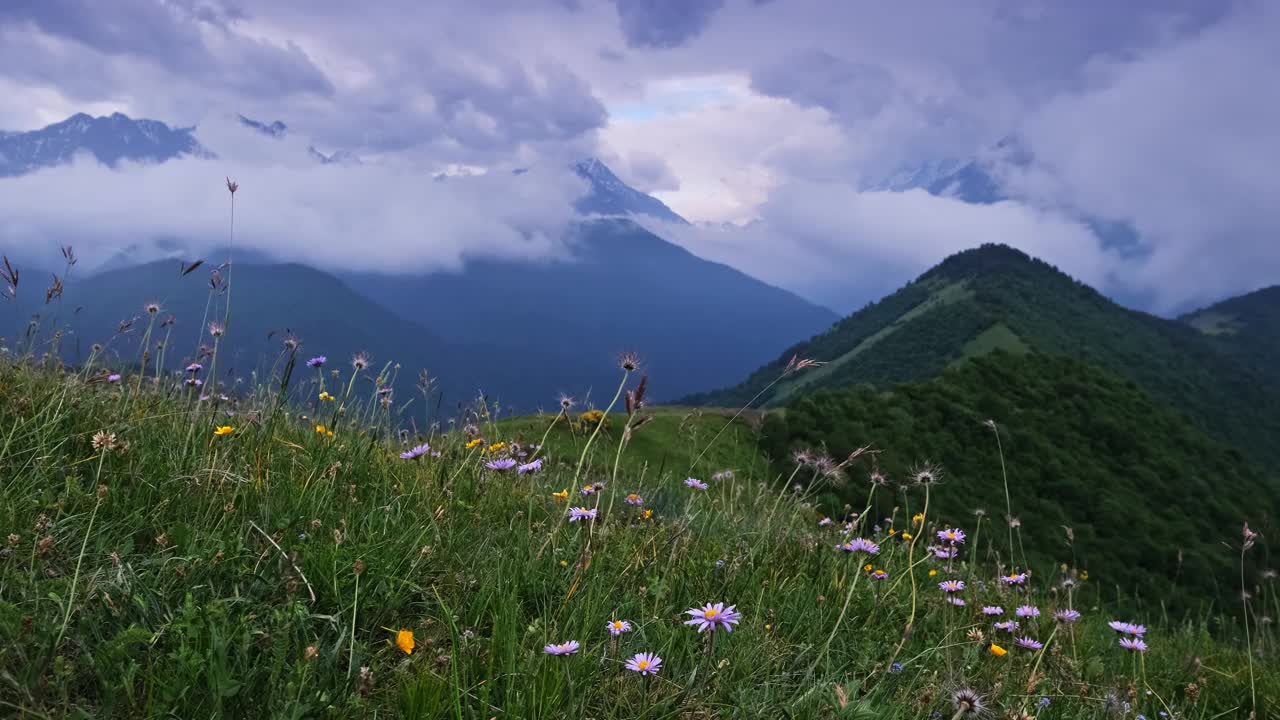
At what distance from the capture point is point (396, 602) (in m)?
2.67

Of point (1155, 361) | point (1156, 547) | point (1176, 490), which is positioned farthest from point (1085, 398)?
point (1155, 361)

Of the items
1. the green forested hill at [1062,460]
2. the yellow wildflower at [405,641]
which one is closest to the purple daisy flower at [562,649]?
the yellow wildflower at [405,641]

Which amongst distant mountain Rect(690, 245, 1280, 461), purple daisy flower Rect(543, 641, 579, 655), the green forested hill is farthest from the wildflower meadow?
distant mountain Rect(690, 245, 1280, 461)

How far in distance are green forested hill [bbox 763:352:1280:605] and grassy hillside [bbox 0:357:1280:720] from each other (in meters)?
19.8

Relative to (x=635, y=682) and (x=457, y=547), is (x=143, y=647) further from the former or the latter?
(x=635, y=682)

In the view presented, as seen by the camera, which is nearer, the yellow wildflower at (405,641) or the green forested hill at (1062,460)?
the yellow wildflower at (405,641)

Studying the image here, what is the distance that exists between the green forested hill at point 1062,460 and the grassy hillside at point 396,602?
65.1ft

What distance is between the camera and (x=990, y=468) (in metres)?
37.2

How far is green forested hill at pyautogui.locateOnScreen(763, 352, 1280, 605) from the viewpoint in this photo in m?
29.1

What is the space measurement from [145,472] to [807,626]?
3.01 m

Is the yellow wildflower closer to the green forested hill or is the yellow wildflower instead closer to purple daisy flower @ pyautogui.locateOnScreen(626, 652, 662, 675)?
purple daisy flower @ pyautogui.locateOnScreen(626, 652, 662, 675)

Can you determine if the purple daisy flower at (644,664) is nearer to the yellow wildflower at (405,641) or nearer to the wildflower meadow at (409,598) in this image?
the wildflower meadow at (409,598)

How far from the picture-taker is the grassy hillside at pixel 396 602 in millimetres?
2061

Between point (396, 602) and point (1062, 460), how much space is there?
4763 centimetres
